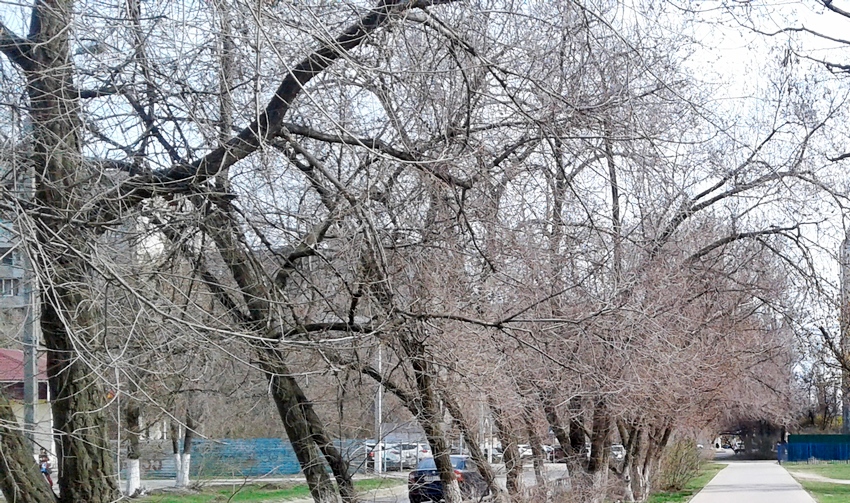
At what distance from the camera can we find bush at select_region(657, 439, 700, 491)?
107 feet

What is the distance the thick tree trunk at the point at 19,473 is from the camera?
5934mm

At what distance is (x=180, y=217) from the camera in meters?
6.28

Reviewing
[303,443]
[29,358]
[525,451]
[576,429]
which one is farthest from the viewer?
[576,429]

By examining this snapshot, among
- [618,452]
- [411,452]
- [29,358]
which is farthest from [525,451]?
[618,452]

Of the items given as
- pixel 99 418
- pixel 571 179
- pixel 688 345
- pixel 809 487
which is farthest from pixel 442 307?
pixel 809 487

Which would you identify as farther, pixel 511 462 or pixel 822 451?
pixel 822 451

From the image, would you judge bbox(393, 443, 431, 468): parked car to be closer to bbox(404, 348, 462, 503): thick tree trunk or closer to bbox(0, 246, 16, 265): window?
bbox(404, 348, 462, 503): thick tree trunk

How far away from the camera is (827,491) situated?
112 ft

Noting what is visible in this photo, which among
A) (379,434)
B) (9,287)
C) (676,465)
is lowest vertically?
(676,465)

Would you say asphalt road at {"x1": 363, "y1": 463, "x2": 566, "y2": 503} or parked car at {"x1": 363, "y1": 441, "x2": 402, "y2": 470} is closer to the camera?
parked car at {"x1": 363, "y1": 441, "x2": 402, "y2": 470}

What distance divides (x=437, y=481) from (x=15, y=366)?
14.5 ft

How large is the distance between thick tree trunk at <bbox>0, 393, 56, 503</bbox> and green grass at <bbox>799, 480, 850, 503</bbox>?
26286 mm

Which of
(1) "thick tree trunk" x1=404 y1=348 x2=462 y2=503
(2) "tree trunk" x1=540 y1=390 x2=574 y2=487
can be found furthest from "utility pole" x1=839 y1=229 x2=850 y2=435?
(1) "thick tree trunk" x1=404 y1=348 x2=462 y2=503

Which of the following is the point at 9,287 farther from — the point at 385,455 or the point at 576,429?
the point at 576,429
